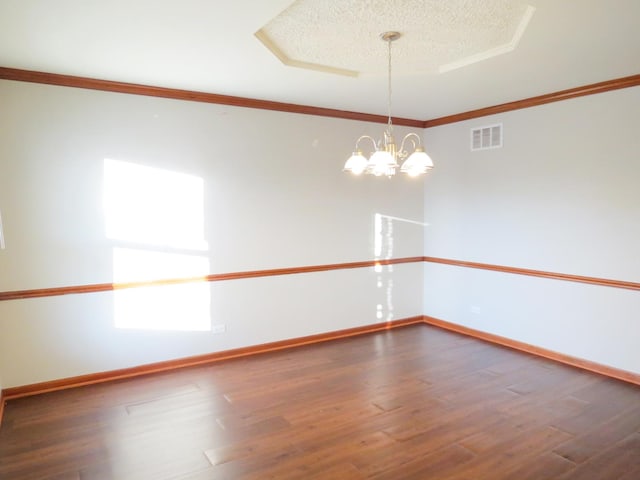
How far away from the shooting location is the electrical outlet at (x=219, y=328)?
4270 millimetres

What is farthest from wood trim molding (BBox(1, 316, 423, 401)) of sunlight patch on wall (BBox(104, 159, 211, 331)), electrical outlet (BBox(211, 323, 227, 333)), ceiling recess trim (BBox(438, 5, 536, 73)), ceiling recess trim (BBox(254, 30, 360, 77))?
ceiling recess trim (BBox(438, 5, 536, 73))

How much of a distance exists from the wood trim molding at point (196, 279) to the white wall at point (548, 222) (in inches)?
36.4

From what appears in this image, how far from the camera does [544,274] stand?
14.2ft

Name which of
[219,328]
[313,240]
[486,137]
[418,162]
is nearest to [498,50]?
[418,162]

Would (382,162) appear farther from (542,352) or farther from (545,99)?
(542,352)

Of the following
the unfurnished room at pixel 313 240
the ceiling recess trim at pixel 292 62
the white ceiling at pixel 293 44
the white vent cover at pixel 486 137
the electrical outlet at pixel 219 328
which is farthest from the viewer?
the white vent cover at pixel 486 137

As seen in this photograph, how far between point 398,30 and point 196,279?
9.19 ft

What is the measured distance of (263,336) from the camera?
455cm

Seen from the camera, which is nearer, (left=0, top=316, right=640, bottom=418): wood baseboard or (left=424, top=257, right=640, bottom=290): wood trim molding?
(left=0, top=316, right=640, bottom=418): wood baseboard

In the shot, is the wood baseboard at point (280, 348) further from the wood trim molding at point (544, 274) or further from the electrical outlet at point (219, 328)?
the wood trim molding at point (544, 274)

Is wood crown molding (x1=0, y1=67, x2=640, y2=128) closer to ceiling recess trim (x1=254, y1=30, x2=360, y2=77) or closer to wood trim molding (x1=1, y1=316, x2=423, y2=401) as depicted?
ceiling recess trim (x1=254, y1=30, x2=360, y2=77)

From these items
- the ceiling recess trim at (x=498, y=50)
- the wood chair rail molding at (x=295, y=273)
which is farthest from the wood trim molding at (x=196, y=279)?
the ceiling recess trim at (x=498, y=50)

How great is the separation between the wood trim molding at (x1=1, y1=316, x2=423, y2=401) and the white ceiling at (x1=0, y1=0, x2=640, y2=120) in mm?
2545

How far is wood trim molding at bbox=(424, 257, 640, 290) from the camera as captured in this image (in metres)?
3.73
